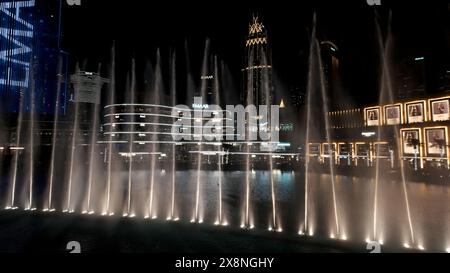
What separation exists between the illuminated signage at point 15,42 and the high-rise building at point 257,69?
7796 cm

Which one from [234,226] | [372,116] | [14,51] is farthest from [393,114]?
[14,51]

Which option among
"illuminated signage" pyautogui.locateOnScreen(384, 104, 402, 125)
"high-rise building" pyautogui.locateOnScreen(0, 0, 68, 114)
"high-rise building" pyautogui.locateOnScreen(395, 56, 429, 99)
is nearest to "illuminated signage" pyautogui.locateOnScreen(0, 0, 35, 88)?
"high-rise building" pyautogui.locateOnScreen(0, 0, 68, 114)

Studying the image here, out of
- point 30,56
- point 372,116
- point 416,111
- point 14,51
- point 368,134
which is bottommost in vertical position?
point 368,134

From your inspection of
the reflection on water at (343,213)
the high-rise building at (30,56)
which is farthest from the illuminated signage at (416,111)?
the high-rise building at (30,56)

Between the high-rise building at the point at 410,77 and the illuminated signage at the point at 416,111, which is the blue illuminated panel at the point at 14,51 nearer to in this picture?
the illuminated signage at the point at 416,111

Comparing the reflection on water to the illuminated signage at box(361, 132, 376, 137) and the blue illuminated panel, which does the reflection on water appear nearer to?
the illuminated signage at box(361, 132, 376, 137)

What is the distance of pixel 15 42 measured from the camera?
55375mm

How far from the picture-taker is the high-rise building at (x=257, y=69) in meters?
112

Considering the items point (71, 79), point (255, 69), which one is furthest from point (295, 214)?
point (255, 69)

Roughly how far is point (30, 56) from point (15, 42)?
186 inches

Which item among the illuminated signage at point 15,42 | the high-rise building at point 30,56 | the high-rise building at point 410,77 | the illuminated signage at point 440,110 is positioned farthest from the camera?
the high-rise building at point 410,77

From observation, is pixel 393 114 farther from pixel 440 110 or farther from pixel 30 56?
pixel 30 56

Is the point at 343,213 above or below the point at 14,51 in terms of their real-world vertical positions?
below

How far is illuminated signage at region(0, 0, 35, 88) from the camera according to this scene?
52.5 meters
